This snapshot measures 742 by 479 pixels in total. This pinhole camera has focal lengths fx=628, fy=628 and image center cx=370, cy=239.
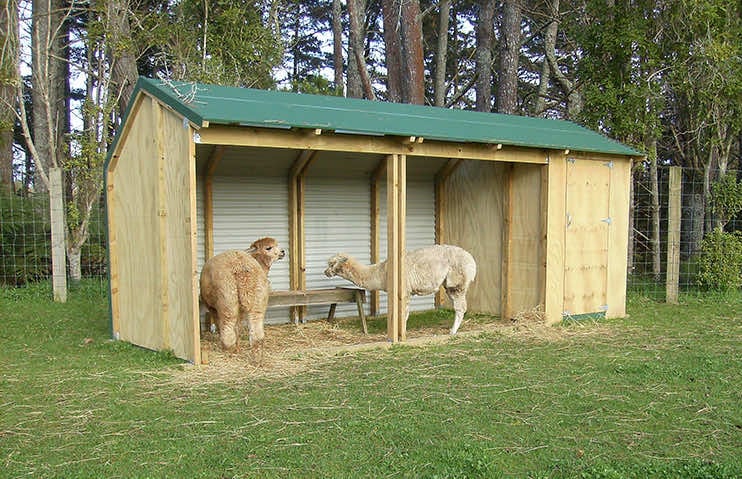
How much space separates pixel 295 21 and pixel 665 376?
21.7 meters

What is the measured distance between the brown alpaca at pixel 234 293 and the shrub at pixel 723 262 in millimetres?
8644

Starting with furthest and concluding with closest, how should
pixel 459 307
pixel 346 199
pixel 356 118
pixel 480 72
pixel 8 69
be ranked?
1. pixel 480 72
2. pixel 8 69
3. pixel 346 199
4. pixel 459 307
5. pixel 356 118

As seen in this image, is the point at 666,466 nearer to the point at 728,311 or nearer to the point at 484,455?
the point at 484,455

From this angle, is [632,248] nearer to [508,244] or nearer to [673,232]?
[673,232]

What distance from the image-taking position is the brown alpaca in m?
6.87

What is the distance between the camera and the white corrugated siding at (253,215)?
8938 millimetres

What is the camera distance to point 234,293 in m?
6.86

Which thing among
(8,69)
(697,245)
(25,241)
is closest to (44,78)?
(8,69)

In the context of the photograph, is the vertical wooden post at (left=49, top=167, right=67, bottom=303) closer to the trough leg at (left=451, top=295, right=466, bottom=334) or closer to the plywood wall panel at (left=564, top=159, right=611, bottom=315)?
the trough leg at (left=451, top=295, right=466, bottom=334)

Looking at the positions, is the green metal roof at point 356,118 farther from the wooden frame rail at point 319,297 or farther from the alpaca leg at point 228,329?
the wooden frame rail at point 319,297

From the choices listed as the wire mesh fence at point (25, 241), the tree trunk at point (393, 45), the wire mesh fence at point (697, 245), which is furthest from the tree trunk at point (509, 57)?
the wire mesh fence at point (25, 241)

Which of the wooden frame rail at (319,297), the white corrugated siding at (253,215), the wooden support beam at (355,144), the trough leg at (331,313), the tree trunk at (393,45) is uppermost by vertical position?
the tree trunk at (393,45)

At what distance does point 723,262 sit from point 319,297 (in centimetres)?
776

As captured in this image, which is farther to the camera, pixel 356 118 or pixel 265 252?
pixel 265 252
